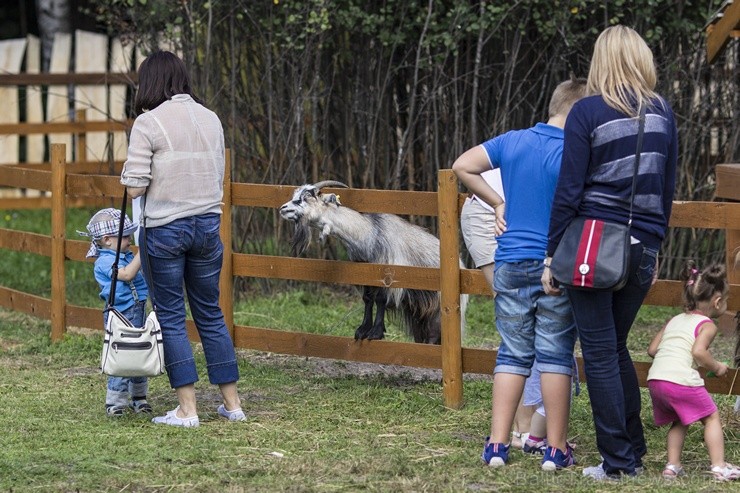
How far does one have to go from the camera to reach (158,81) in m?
5.27

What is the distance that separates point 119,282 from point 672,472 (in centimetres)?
275

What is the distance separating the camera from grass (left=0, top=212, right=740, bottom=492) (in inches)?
176

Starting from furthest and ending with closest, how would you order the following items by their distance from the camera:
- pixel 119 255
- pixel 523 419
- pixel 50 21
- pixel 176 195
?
1. pixel 50 21
2. pixel 119 255
3. pixel 176 195
4. pixel 523 419

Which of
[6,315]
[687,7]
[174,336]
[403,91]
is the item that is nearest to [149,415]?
[174,336]

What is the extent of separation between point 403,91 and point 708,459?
17.1 ft

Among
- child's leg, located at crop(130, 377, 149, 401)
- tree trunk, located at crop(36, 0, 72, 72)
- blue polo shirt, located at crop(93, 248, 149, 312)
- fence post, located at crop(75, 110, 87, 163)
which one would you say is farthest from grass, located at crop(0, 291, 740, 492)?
tree trunk, located at crop(36, 0, 72, 72)

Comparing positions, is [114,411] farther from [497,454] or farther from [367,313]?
[497,454]

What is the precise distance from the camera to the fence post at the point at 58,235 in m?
7.61

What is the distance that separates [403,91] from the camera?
9.46 meters

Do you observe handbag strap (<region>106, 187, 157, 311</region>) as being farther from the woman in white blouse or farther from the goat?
the goat

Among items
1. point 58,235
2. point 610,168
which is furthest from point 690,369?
point 58,235

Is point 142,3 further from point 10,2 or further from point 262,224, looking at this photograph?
point 10,2

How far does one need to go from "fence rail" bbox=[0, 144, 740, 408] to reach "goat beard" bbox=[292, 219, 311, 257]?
0.51ft

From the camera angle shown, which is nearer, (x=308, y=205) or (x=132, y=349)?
(x=132, y=349)
